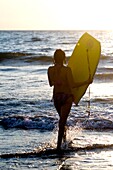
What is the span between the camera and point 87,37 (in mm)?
8617

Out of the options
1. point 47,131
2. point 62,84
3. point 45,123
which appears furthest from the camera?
point 45,123

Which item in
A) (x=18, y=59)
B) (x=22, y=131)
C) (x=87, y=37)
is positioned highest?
(x=87, y=37)

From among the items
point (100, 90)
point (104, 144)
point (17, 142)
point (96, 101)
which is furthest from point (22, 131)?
point (100, 90)

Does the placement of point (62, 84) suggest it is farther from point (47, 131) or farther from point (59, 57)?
point (47, 131)

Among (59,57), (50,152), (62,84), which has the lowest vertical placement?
(50,152)

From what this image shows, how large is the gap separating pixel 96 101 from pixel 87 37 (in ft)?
17.2

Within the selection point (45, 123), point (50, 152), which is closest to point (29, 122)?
point (45, 123)

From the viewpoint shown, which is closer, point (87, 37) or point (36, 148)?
point (36, 148)

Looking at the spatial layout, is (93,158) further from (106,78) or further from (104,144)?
(106,78)

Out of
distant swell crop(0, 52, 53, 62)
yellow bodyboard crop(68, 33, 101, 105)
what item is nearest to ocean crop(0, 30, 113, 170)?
yellow bodyboard crop(68, 33, 101, 105)

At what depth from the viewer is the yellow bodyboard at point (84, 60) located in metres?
8.11

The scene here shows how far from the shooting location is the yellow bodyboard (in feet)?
26.6

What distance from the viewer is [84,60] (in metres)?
8.44

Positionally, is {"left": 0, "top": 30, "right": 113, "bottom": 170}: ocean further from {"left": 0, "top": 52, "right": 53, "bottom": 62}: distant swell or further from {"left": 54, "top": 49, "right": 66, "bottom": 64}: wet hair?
{"left": 0, "top": 52, "right": 53, "bottom": 62}: distant swell
